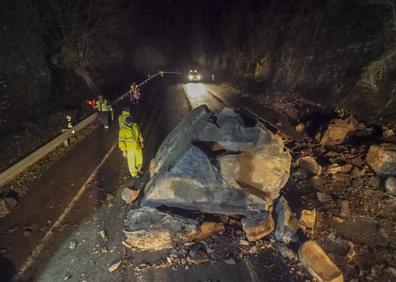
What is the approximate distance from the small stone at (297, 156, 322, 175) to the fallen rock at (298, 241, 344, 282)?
2955 mm

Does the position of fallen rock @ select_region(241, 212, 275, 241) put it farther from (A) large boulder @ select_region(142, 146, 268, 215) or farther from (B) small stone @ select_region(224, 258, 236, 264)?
(B) small stone @ select_region(224, 258, 236, 264)

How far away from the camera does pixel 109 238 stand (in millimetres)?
6895

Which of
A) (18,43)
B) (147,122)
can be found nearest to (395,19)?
(147,122)

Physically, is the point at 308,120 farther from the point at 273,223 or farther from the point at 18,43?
the point at 18,43

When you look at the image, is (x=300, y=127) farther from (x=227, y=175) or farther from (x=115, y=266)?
(x=115, y=266)

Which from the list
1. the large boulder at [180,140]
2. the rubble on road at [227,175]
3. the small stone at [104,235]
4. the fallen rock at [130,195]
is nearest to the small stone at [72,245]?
the small stone at [104,235]

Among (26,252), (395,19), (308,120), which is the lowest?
(26,252)

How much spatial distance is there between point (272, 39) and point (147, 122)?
12693 millimetres

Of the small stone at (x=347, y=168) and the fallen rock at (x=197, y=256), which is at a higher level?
the small stone at (x=347, y=168)

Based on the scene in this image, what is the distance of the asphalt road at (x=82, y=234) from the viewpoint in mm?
6000

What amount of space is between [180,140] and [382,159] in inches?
207

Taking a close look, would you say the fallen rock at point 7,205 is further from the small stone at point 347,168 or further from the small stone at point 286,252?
the small stone at point 347,168

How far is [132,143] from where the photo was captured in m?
8.22

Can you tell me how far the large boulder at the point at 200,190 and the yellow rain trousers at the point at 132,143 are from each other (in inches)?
65.2
